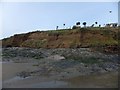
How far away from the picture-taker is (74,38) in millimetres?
35594

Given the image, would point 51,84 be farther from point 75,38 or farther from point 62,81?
point 75,38

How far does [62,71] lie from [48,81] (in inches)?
104

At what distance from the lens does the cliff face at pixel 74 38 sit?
109ft

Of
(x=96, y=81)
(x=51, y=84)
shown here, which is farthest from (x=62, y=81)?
(x=96, y=81)

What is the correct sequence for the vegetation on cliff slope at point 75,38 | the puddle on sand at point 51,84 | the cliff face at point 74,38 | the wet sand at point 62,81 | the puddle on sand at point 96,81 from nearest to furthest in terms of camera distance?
1. the puddle on sand at point 51,84
2. the wet sand at point 62,81
3. the puddle on sand at point 96,81
4. the vegetation on cliff slope at point 75,38
5. the cliff face at point 74,38

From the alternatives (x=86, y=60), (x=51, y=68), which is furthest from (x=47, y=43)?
(x=51, y=68)

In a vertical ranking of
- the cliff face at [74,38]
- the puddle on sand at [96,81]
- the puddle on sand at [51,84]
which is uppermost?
the cliff face at [74,38]

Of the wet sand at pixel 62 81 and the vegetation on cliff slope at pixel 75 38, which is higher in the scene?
the vegetation on cliff slope at pixel 75 38

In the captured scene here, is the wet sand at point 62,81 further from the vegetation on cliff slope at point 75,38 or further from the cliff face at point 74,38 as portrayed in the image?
the cliff face at point 74,38

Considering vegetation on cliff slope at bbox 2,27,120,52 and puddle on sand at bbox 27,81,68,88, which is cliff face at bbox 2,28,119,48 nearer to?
vegetation on cliff slope at bbox 2,27,120,52

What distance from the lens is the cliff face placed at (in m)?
33.2

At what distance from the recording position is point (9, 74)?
49.5ft

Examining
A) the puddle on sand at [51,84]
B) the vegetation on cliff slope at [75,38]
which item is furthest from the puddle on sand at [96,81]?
the vegetation on cliff slope at [75,38]

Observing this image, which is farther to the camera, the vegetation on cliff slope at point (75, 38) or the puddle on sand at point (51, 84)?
the vegetation on cliff slope at point (75, 38)
